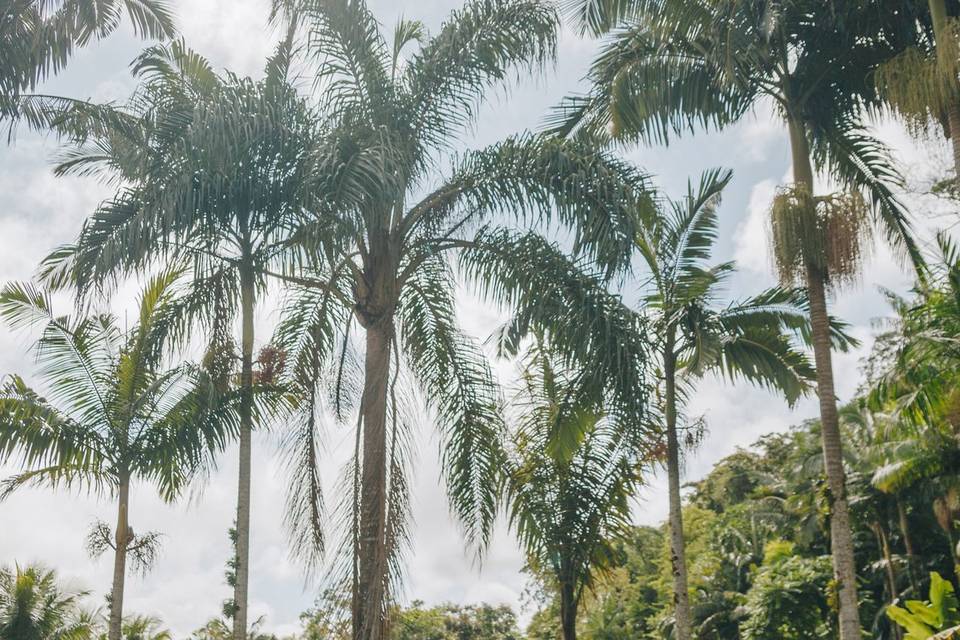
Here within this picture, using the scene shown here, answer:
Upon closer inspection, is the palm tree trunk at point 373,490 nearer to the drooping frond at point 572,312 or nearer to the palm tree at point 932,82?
the drooping frond at point 572,312

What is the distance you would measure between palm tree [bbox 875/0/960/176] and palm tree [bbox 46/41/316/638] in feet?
19.9

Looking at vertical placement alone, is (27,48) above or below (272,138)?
above

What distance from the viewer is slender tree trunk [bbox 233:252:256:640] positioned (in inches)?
471

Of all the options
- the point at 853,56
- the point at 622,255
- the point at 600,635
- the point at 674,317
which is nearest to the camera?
the point at 622,255

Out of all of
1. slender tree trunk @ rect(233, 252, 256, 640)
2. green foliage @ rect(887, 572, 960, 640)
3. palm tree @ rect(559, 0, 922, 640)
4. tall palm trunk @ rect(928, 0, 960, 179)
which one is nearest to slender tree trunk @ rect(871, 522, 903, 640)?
A: green foliage @ rect(887, 572, 960, 640)

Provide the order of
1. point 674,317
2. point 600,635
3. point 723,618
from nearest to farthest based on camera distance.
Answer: point 674,317, point 723,618, point 600,635

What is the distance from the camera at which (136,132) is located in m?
10.5

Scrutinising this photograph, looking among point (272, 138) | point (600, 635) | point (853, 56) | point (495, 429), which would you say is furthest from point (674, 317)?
point (600, 635)

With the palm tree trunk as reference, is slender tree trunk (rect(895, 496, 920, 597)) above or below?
above

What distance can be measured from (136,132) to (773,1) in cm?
721

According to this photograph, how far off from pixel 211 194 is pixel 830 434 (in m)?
7.07

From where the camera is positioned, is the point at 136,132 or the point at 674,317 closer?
the point at 136,132

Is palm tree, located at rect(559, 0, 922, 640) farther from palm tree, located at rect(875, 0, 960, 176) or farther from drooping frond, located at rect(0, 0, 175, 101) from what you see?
drooping frond, located at rect(0, 0, 175, 101)

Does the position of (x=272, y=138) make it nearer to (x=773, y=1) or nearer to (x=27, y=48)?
(x=27, y=48)
